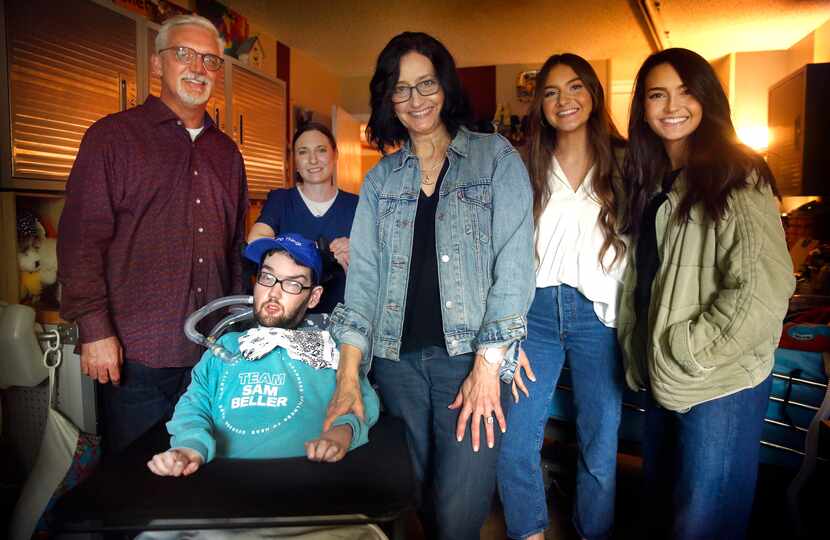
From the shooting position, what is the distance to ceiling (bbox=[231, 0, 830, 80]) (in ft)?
13.8

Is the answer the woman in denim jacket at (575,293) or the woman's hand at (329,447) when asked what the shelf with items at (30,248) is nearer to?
the woman's hand at (329,447)

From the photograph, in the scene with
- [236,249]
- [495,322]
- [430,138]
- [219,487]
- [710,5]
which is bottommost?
[219,487]

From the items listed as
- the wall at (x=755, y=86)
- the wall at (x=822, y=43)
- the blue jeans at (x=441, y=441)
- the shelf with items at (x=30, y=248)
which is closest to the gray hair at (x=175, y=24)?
the shelf with items at (x=30, y=248)

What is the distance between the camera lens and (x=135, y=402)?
1763mm

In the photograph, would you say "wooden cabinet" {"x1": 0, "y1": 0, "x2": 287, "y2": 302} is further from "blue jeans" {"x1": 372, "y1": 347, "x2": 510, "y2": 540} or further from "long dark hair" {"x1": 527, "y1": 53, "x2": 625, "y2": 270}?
"long dark hair" {"x1": 527, "y1": 53, "x2": 625, "y2": 270}

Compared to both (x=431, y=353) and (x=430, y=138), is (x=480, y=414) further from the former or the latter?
(x=430, y=138)

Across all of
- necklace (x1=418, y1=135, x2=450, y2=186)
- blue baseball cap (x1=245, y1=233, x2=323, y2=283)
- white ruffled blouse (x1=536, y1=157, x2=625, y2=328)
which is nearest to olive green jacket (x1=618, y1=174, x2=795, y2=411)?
white ruffled blouse (x1=536, y1=157, x2=625, y2=328)

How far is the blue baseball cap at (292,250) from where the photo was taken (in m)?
1.63

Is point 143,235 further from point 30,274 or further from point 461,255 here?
point 30,274

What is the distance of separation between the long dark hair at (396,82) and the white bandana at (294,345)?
553mm

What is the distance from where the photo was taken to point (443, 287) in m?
1.38

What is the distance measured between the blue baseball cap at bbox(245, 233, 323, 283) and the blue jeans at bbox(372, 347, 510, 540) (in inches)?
13.9

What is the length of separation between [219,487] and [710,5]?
15.1 feet

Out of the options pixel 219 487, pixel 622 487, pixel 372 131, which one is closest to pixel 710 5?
pixel 622 487
